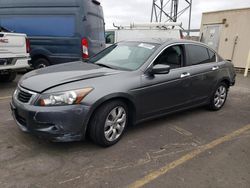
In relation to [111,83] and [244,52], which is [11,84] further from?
[244,52]

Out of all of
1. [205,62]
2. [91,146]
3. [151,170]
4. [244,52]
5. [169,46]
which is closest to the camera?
[151,170]

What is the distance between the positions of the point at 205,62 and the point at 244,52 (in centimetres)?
803

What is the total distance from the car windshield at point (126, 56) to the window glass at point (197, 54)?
0.82 metres

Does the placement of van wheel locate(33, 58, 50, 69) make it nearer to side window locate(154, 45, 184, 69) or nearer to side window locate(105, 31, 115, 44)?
side window locate(154, 45, 184, 69)

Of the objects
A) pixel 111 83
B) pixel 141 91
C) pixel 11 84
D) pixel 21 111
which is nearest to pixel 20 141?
pixel 21 111

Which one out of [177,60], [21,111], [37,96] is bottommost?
[21,111]

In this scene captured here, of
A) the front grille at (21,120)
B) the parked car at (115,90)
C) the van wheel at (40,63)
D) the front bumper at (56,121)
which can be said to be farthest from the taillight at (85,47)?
the front bumper at (56,121)

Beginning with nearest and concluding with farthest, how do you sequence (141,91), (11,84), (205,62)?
(141,91)
(205,62)
(11,84)

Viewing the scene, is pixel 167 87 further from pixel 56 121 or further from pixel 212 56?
pixel 56 121

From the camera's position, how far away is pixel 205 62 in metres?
5.23

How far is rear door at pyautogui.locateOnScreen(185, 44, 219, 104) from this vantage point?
4.85 meters

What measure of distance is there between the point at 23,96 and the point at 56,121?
632 millimetres

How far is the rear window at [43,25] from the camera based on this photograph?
780 centimetres

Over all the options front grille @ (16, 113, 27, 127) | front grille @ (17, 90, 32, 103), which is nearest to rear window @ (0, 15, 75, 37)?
front grille @ (17, 90, 32, 103)
